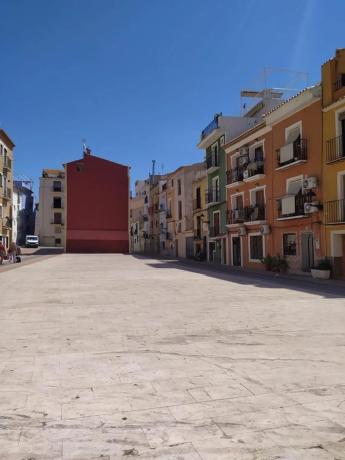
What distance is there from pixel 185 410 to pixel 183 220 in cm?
4724

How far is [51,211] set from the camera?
254ft

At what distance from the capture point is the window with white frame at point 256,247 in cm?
2906

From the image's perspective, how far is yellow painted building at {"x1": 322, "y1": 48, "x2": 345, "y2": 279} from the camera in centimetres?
2048

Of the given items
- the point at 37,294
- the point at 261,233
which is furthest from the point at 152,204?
the point at 37,294

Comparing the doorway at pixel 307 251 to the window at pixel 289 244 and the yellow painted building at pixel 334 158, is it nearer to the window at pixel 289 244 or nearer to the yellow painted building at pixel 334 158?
the window at pixel 289 244

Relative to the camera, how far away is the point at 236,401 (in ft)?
13.9

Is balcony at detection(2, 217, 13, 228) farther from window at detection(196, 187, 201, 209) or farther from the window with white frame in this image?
the window with white frame

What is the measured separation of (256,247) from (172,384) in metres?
25.7

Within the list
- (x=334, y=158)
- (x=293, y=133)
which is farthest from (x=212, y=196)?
(x=334, y=158)

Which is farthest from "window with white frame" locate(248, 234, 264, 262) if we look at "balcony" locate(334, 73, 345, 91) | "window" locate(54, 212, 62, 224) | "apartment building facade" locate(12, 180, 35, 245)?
"window" locate(54, 212, 62, 224)

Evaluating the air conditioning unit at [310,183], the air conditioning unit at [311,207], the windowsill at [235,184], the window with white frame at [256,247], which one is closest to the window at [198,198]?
the windowsill at [235,184]

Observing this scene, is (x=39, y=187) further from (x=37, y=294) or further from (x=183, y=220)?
(x=37, y=294)

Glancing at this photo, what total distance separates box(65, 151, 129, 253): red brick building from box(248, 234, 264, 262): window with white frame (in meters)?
28.2

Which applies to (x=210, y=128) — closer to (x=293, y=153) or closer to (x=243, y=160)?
(x=243, y=160)
